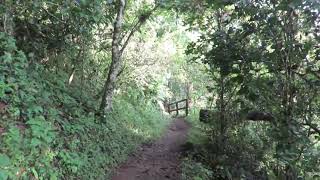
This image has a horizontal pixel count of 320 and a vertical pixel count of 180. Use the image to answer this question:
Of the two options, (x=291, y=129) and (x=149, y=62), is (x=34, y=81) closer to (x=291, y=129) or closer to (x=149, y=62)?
(x=291, y=129)

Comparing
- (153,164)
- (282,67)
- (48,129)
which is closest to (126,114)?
(153,164)

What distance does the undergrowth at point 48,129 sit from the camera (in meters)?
5.06

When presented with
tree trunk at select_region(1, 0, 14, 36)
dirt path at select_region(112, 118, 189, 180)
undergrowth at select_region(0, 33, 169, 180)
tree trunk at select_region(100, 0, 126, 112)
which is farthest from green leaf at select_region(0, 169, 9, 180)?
tree trunk at select_region(100, 0, 126, 112)

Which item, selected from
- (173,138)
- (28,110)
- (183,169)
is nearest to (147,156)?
(183,169)

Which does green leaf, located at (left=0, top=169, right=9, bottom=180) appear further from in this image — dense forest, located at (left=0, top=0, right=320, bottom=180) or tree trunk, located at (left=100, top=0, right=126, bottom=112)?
tree trunk, located at (left=100, top=0, right=126, bottom=112)

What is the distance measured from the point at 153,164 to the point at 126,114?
3.46m

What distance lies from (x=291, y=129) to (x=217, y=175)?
3349 millimetres

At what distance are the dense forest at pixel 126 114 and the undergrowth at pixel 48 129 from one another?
0.02 meters

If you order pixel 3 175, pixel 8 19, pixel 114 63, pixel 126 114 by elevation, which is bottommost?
pixel 3 175

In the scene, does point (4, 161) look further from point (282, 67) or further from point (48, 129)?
point (282, 67)

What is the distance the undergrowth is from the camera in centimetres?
506

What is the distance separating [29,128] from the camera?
5.55m

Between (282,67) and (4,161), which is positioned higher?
(282,67)

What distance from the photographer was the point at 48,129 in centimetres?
559
